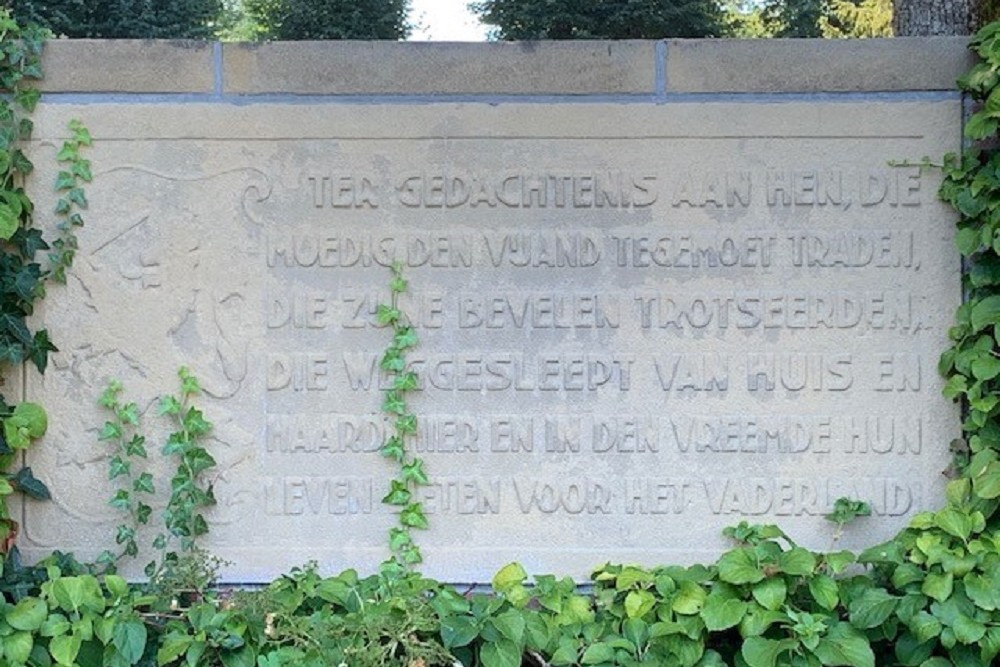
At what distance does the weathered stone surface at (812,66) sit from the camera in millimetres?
3539

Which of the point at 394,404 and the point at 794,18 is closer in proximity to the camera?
the point at 394,404

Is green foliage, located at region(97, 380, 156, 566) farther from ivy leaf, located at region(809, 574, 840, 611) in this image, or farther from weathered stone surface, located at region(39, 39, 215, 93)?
ivy leaf, located at region(809, 574, 840, 611)

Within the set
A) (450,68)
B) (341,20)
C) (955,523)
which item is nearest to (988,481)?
(955,523)

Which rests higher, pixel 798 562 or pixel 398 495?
pixel 398 495

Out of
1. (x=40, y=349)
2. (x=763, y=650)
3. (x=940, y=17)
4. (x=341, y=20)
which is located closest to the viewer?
(x=763, y=650)

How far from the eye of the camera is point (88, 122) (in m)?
3.56

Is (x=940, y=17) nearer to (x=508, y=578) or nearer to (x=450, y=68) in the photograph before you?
(x=450, y=68)

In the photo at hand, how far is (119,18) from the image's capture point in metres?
15.6

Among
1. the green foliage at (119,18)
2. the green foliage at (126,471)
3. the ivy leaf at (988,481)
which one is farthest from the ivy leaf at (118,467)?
the green foliage at (119,18)

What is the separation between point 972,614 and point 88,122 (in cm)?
296

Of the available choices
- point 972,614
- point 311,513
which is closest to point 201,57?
point 311,513

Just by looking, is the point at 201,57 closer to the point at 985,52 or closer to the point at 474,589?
the point at 474,589

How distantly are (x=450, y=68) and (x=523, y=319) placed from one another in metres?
0.81

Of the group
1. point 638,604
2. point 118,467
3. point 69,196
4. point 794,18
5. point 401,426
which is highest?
point 794,18
